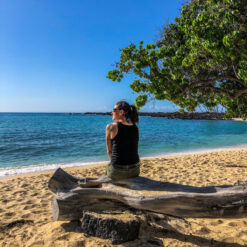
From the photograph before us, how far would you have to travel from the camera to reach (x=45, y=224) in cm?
385

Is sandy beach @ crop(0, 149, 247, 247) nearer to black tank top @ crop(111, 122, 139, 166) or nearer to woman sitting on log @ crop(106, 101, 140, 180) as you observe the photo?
woman sitting on log @ crop(106, 101, 140, 180)

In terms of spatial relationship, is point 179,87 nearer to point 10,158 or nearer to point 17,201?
point 17,201

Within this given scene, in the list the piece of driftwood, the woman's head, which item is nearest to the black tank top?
the woman's head

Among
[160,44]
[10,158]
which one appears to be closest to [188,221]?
[160,44]

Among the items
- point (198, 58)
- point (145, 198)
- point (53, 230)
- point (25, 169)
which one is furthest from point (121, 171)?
point (25, 169)

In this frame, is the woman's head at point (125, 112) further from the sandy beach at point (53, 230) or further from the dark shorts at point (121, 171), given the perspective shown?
the sandy beach at point (53, 230)

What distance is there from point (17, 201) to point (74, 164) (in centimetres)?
623

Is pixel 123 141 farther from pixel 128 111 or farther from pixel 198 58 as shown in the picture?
pixel 198 58

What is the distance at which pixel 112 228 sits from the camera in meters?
3.14

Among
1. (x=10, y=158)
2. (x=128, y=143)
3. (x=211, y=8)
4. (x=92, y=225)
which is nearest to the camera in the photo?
(x=92, y=225)

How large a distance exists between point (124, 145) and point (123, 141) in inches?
3.0

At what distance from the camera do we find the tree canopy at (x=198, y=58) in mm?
5566

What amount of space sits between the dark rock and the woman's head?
1653 mm

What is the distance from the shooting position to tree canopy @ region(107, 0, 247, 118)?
5.57 m
